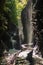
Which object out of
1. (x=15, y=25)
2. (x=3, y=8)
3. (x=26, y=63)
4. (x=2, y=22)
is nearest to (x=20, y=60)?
(x=26, y=63)

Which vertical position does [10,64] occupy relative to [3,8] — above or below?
below

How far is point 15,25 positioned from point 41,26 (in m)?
17.5

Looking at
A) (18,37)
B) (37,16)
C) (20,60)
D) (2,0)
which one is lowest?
(18,37)

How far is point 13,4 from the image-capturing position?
22969 millimetres

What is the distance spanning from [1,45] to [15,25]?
34.0 ft

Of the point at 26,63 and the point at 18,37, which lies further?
the point at 18,37

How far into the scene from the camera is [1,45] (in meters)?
12.3

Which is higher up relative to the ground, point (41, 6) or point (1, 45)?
point (41, 6)

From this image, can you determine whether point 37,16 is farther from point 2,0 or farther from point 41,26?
point 2,0

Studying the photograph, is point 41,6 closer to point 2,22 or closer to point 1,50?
point 2,22

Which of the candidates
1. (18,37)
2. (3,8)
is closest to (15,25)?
(18,37)

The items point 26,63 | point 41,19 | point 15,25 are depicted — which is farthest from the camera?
point 15,25

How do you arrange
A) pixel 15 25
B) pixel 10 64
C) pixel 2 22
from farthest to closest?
1. pixel 15 25
2. pixel 2 22
3. pixel 10 64

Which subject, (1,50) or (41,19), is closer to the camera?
(41,19)
